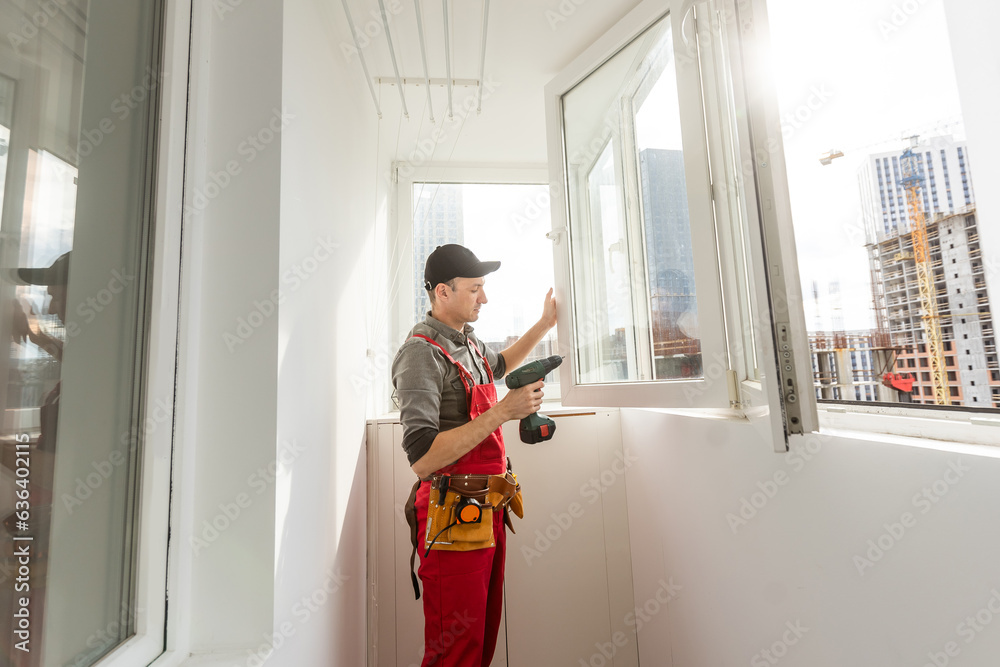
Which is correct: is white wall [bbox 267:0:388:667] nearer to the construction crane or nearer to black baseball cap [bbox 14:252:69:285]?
black baseball cap [bbox 14:252:69:285]

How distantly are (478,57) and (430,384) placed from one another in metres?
1.35

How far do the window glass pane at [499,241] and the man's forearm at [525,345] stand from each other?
1.89 feet

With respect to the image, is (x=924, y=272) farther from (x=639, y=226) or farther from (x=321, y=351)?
(x=321, y=351)

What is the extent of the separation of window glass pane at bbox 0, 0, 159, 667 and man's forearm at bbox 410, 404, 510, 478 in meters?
0.70

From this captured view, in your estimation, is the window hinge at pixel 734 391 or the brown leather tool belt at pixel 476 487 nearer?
the window hinge at pixel 734 391

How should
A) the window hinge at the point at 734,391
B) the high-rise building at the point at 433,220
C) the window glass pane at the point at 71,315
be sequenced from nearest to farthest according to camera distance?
the window glass pane at the point at 71,315 → the window hinge at the point at 734,391 → the high-rise building at the point at 433,220

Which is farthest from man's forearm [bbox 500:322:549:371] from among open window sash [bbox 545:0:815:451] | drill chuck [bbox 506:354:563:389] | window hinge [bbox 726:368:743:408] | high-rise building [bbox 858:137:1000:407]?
high-rise building [bbox 858:137:1000:407]

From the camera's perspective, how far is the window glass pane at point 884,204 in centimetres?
67

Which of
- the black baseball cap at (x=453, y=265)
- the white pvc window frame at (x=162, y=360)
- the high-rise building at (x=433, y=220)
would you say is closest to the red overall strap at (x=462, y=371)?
the black baseball cap at (x=453, y=265)

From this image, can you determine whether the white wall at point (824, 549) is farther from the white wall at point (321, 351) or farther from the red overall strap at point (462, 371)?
the white wall at point (321, 351)

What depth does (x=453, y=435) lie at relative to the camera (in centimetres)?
132

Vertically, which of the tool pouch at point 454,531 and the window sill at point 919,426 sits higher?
the window sill at point 919,426

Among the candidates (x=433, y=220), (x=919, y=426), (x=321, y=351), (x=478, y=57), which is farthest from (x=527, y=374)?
(x=433, y=220)

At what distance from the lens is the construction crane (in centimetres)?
71
